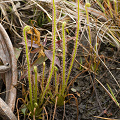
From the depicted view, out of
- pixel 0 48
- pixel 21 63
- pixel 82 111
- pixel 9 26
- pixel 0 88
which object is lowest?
pixel 82 111

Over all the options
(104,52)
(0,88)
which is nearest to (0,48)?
(0,88)

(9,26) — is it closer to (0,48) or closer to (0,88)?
(0,48)

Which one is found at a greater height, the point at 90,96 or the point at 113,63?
the point at 113,63

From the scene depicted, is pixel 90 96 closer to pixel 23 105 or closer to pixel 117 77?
pixel 117 77

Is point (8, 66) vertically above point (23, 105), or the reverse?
point (8, 66)

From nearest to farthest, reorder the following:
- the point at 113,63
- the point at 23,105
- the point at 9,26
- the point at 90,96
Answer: the point at 23,105
the point at 90,96
the point at 113,63
the point at 9,26

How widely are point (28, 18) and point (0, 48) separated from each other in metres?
0.50

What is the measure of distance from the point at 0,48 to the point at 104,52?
739 millimetres

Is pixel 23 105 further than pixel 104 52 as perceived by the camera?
No

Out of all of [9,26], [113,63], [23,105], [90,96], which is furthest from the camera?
[9,26]

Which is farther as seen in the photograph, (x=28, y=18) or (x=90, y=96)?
(x=28, y=18)

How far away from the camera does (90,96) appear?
3.86 feet

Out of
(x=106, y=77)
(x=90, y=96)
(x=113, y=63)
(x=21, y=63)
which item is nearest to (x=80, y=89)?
(x=90, y=96)

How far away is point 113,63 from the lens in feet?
4.28
